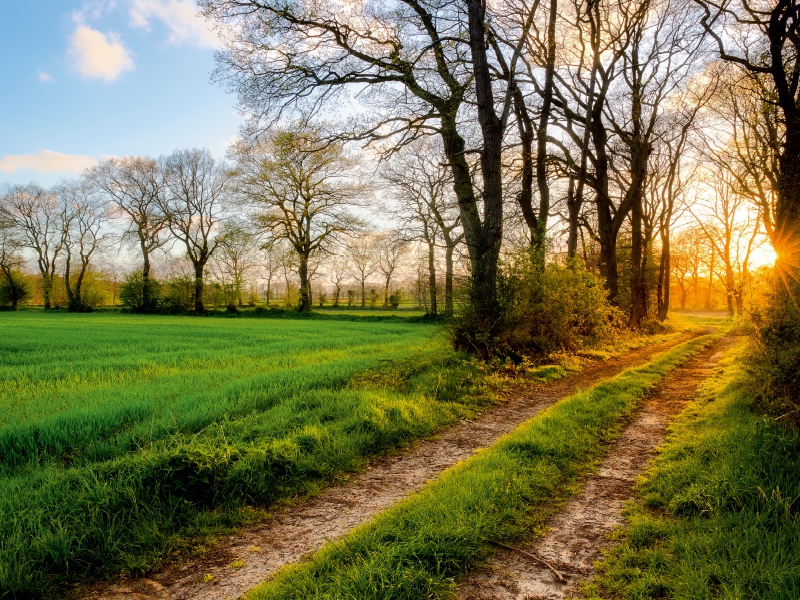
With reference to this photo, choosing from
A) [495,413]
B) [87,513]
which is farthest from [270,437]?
[495,413]

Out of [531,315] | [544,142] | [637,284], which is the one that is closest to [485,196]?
[531,315]

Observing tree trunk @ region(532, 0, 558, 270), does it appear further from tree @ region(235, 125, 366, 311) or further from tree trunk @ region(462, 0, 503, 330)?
tree @ region(235, 125, 366, 311)

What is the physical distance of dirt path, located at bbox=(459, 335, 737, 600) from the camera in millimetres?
2750

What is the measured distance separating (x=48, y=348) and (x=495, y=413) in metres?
15.6

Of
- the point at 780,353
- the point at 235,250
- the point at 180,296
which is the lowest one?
the point at 780,353

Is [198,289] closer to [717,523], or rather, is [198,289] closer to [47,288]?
[47,288]

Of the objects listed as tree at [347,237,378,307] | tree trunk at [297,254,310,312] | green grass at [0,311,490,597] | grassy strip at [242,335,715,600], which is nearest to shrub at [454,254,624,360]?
green grass at [0,311,490,597]

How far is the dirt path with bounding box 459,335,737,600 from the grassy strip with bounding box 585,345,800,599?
151 mm

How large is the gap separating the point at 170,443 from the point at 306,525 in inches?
74.6

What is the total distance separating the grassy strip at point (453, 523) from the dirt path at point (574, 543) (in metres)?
0.14

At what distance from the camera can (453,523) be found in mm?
3330

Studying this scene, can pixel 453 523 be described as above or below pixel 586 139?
below

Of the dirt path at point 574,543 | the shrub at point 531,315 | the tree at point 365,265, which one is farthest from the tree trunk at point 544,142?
the tree at point 365,265

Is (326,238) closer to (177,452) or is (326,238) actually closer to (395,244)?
(395,244)
